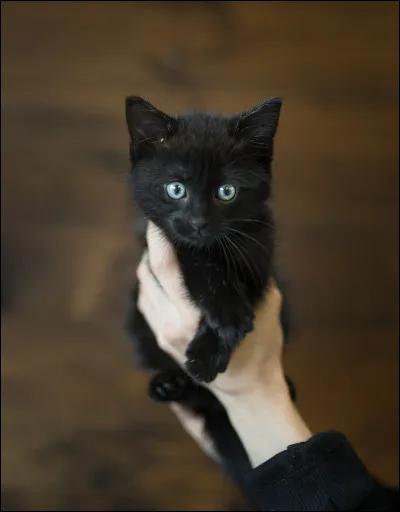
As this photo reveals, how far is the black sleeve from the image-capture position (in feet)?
2.86

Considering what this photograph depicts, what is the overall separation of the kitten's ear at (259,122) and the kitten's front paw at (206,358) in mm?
365

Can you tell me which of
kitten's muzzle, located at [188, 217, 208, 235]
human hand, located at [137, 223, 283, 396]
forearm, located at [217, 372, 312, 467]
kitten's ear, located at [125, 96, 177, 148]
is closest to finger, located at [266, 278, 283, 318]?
human hand, located at [137, 223, 283, 396]

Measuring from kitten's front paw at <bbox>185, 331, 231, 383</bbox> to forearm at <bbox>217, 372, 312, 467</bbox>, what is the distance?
0.17m

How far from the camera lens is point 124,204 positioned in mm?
1641

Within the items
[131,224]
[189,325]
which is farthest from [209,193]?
[131,224]

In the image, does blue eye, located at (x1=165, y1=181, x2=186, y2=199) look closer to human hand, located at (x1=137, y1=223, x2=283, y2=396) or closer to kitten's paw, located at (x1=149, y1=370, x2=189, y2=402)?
human hand, located at (x1=137, y1=223, x2=283, y2=396)

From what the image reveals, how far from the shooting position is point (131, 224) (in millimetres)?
1570

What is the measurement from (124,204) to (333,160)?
690 mm

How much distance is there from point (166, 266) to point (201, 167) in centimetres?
22

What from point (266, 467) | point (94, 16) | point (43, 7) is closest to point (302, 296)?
point (266, 467)

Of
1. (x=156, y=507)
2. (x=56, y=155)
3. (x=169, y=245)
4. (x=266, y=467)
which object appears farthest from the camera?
(x=56, y=155)

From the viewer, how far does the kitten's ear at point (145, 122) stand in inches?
35.7

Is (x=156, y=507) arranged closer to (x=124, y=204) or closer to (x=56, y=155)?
(x=124, y=204)

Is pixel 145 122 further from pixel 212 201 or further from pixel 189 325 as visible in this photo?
pixel 189 325
